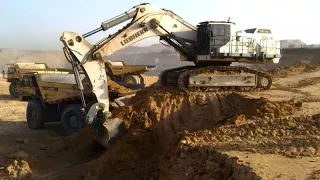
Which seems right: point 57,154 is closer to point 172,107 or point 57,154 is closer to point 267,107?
point 172,107

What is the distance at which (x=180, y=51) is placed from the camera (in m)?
11.4

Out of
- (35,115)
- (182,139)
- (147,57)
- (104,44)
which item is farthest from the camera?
(147,57)

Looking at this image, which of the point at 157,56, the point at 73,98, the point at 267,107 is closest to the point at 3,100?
the point at 73,98

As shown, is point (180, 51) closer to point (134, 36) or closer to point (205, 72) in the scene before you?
point (205, 72)

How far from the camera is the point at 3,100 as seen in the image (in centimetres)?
2486

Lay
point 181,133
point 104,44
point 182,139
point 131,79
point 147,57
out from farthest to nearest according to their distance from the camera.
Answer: point 147,57 → point 131,79 → point 104,44 → point 181,133 → point 182,139

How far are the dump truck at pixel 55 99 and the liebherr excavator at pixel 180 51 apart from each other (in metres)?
2.56

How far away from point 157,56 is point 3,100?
52.2 m

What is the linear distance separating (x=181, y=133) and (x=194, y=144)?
Result: 1.23 m

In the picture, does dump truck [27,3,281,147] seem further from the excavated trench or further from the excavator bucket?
the excavated trench

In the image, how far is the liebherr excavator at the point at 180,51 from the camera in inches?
399

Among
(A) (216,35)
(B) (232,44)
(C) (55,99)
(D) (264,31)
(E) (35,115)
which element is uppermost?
(D) (264,31)

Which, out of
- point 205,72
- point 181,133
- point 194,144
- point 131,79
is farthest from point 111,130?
point 131,79

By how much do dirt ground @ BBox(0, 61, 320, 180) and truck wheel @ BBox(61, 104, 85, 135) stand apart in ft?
2.62
